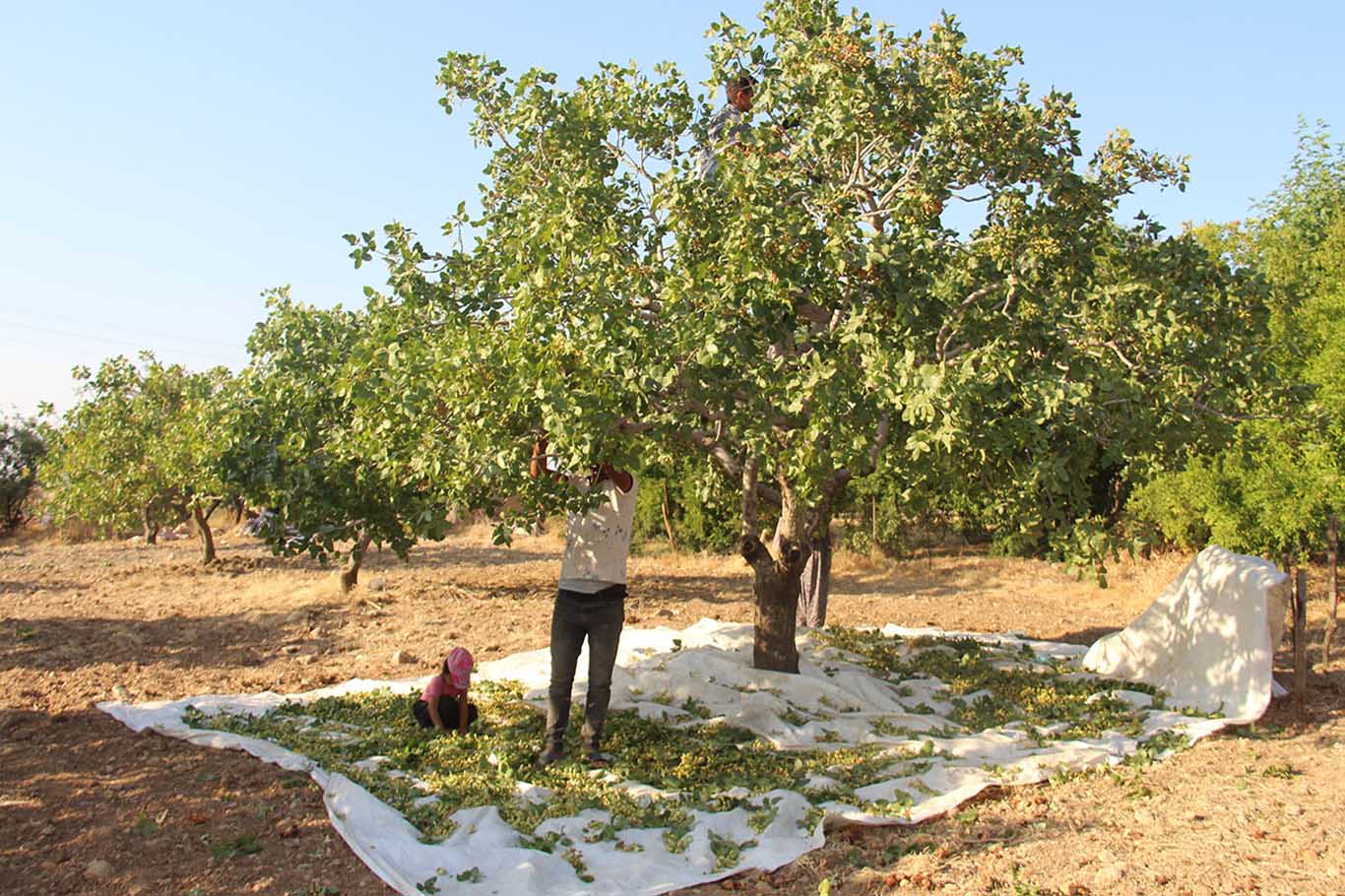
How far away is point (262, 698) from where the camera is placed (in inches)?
338

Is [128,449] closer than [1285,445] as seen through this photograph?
No

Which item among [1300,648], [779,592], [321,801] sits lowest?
[321,801]

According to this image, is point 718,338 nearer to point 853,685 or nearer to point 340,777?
point 340,777

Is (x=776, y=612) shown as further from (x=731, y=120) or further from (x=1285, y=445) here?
(x=1285, y=445)

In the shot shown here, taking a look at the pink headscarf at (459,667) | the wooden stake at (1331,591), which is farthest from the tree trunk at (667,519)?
the pink headscarf at (459,667)

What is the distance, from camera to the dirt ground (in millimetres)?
4801

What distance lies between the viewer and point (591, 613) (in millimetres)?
6770

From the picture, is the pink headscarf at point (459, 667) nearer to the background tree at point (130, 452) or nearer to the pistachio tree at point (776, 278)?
the pistachio tree at point (776, 278)

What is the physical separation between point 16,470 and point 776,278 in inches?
1246

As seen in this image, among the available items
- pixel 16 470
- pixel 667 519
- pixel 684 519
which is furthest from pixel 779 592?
pixel 16 470

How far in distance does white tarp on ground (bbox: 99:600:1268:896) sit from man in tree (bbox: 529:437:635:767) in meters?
0.66

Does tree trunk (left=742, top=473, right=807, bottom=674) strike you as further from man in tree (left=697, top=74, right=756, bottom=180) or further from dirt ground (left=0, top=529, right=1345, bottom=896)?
dirt ground (left=0, top=529, right=1345, bottom=896)

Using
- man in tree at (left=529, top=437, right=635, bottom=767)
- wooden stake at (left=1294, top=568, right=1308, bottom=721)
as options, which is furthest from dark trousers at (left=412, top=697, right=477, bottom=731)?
wooden stake at (left=1294, top=568, right=1308, bottom=721)

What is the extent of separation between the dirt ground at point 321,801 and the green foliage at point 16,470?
18.1m
